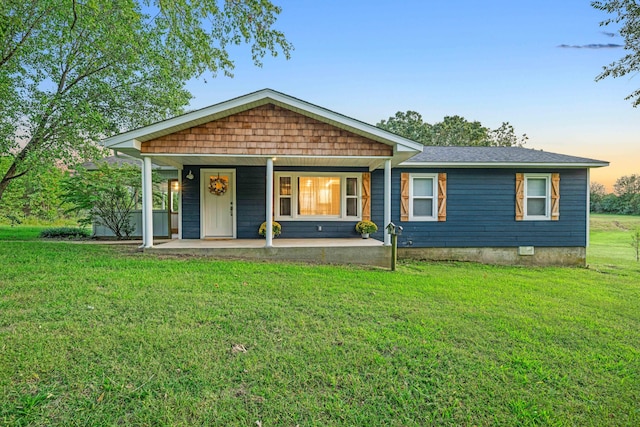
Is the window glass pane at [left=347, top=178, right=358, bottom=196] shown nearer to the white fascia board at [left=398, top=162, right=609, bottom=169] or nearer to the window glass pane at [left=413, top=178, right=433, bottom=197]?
the white fascia board at [left=398, top=162, right=609, bottom=169]

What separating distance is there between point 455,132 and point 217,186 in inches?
1002

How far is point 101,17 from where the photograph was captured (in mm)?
7523

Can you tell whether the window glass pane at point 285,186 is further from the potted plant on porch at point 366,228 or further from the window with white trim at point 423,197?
the window with white trim at point 423,197

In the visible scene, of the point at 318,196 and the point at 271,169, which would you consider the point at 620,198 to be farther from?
the point at 271,169

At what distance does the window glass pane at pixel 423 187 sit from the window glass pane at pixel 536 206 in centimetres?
303

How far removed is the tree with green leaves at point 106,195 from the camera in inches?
386

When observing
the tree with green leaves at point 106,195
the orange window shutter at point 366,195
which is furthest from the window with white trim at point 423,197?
the tree with green leaves at point 106,195

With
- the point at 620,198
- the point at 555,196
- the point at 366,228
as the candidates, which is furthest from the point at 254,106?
the point at 620,198

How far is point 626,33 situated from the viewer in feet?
19.2

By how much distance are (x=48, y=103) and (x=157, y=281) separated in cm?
677

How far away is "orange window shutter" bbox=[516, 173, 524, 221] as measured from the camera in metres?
9.32

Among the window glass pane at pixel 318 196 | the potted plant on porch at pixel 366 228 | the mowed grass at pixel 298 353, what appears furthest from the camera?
the window glass pane at pixel 318 196

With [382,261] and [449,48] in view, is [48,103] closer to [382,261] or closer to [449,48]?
[382,261]

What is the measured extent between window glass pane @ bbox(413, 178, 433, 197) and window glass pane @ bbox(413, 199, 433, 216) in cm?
21
